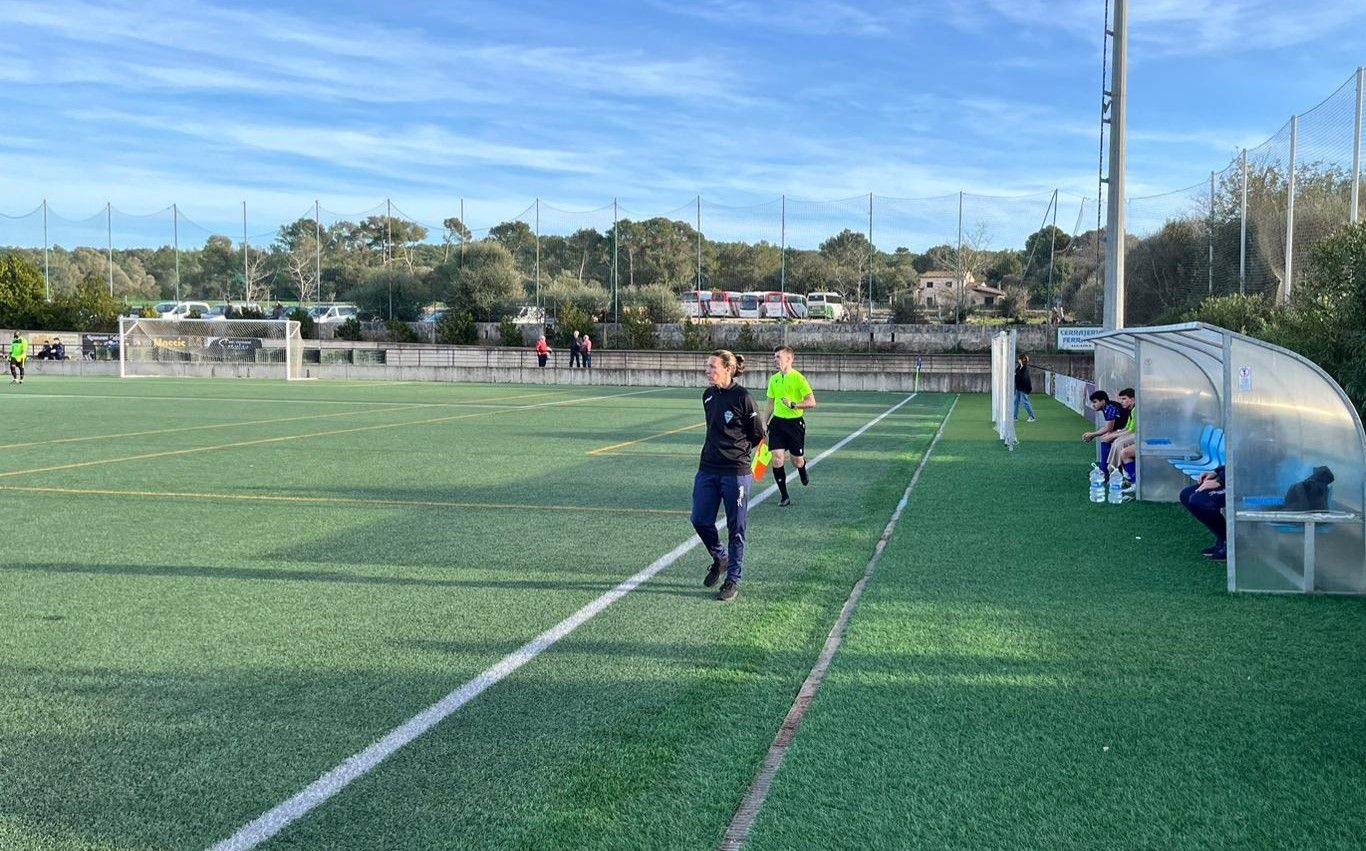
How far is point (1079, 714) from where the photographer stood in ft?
17.3

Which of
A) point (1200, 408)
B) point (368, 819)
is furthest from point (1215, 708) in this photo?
point (1200, 408)

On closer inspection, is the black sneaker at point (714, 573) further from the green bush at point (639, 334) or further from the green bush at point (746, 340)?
the green bush at point (639, 334)

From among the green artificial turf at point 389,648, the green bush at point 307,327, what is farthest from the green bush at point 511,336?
the green artificial turf at point 389,648

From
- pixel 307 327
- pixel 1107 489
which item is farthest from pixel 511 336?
pixel 1107 489

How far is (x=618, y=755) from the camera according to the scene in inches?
187

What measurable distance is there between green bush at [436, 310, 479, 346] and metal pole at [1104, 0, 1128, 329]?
41.3 m

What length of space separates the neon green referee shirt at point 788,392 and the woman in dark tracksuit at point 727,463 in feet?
15.7

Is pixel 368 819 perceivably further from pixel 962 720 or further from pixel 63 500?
pixel 63 500

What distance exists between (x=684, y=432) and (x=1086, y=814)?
719 inches

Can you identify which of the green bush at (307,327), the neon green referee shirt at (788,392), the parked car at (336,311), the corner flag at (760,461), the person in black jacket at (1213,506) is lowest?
the person in black jacket at (1213,506)

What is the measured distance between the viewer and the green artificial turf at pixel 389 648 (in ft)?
13.9

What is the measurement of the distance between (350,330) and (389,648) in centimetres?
5556

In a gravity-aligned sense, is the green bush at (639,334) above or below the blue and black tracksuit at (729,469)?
above

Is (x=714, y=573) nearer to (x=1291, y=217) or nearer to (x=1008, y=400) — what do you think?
(x=1008, y=400)
